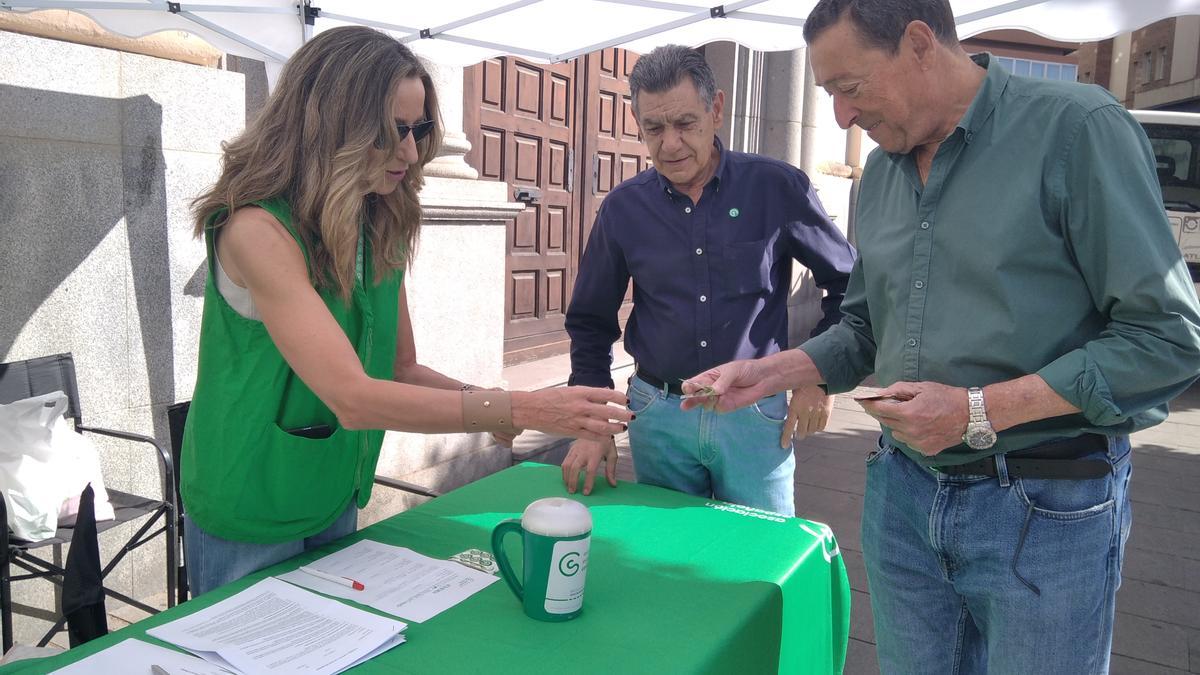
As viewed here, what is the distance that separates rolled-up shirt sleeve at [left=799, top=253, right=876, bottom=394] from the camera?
208 centimetres

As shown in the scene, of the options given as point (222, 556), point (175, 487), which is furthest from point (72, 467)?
point (222, 556)

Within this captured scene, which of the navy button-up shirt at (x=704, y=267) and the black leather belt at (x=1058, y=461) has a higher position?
the navy button-up shirt at (x=704, y=267)

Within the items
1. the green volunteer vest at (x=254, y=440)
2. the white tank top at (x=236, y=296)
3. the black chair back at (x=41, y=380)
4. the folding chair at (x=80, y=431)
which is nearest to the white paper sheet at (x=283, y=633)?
the green volunteer vest at (x=254, y=440)

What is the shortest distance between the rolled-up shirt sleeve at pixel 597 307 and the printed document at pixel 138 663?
1507 mm

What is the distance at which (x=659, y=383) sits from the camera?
8.57 ft

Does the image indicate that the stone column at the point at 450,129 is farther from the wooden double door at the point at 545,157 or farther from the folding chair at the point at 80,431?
the folding chair at the point at 80,431

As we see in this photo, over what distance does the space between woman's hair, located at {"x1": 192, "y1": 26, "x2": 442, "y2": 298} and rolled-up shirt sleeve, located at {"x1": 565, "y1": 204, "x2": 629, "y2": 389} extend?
0.91m

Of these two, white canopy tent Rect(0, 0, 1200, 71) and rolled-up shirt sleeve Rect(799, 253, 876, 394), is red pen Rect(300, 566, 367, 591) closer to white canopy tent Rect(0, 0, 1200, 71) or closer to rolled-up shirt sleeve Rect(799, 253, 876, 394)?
rolled-up shirt sleeve Rect(799, 253, 876, 394)

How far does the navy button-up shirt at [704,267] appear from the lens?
2.58m

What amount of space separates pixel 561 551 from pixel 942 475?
735mm

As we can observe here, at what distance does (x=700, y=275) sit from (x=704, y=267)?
0.03m

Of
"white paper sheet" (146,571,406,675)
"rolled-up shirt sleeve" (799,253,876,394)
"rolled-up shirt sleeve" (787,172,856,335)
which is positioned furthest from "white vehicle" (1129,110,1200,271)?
"white paper sheet" (146,571,406,675)

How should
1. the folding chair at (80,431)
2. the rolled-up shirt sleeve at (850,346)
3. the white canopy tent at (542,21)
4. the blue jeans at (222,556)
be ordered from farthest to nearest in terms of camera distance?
the white canopy tent at (542,21) → the folding chair at (80,431) → the rolled-up shirt sleeve at (850,346) → the blue jeans at (222,556)

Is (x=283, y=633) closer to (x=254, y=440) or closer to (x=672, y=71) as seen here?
(x=254, y=440)
